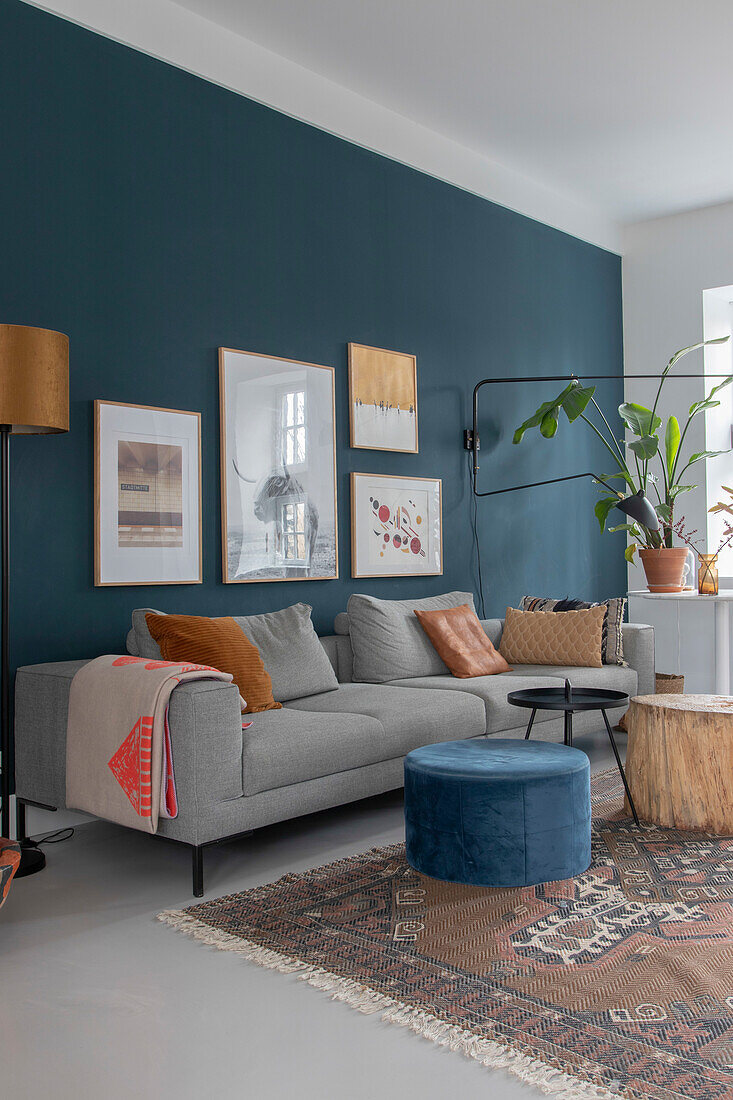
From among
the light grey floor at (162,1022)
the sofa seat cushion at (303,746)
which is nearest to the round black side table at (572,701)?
the sofa seat cushion at (303,746)

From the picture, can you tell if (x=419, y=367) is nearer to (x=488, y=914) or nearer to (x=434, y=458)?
(x=434, y=458)

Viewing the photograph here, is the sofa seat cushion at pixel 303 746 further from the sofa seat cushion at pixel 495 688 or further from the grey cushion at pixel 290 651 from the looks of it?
the sofa seat cushion at pixel 495 688

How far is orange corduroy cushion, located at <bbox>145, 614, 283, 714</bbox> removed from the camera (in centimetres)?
344

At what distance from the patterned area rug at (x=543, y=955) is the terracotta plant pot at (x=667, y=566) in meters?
2.44

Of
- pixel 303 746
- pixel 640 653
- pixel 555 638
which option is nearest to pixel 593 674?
pixel 555 638

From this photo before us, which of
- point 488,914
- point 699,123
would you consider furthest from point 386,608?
point 699,123

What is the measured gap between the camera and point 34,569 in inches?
140

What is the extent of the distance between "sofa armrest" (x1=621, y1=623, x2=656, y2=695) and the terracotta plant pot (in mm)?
415

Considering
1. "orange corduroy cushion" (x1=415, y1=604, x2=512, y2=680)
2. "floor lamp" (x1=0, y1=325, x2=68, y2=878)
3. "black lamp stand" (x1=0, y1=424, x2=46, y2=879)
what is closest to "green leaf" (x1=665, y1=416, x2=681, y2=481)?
"orange corduroy cushion" (x1=415, y1=604, x2=512, y2=680)

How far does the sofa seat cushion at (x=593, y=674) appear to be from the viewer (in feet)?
15.5

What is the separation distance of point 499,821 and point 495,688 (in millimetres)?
1629

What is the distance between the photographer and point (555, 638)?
16.7 ft

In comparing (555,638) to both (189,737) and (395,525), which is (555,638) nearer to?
(395,525)

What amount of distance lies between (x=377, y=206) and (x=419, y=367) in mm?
884
